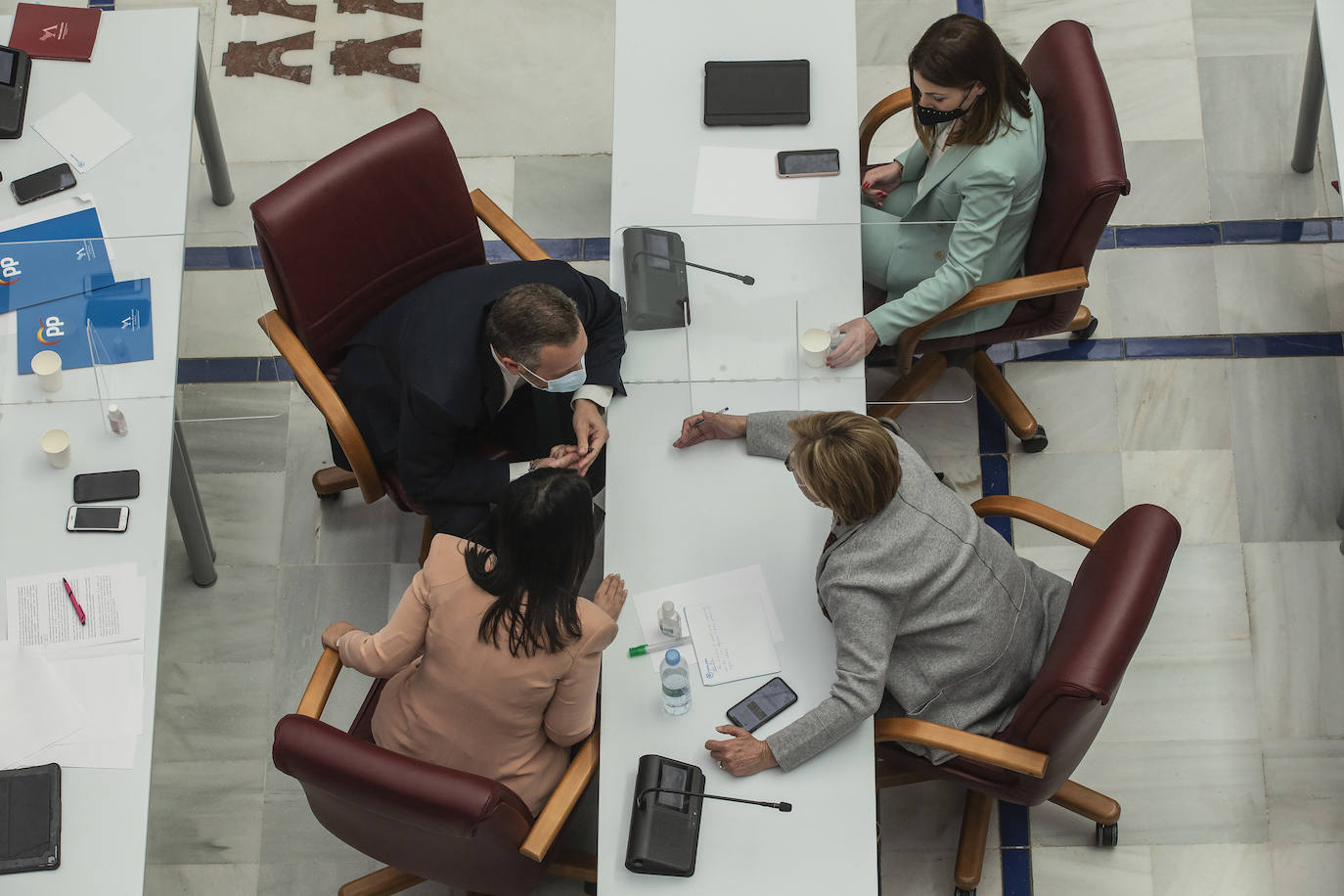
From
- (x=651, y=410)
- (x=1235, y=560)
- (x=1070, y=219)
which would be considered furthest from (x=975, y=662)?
(x=1235, y=560)

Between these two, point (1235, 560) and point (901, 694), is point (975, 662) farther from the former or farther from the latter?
point (1235, 560)

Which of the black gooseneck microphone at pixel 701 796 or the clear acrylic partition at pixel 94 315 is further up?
the clear acrylic partition at pixel 94 315

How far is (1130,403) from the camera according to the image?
3973 mm

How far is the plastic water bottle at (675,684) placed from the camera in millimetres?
2693

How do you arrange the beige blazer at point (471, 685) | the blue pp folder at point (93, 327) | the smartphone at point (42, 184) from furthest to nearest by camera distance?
the smartphone at point (42, 184)
the blue pp folder at point (93, 327)
the beige blazer at point (471, 685)

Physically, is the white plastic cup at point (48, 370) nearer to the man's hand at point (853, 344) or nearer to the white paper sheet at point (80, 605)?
the white paper sheet at point (80, 605)

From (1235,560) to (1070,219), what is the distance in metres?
1.26

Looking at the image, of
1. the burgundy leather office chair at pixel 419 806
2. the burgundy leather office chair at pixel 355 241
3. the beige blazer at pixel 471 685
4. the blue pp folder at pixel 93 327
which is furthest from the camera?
the blue pp folder at pixel 93 327

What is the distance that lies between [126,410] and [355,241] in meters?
0.68

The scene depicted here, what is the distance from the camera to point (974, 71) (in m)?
3.01

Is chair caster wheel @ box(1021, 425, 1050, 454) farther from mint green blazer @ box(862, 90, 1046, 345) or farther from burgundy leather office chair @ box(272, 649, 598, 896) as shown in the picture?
burgundy leather office chair @ box(272, 649, 598, 896)

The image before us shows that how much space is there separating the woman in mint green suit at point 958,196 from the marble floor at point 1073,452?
751 mm

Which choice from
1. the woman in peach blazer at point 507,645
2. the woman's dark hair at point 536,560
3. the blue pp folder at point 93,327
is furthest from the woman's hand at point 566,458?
the blue pp folder at point 93,327

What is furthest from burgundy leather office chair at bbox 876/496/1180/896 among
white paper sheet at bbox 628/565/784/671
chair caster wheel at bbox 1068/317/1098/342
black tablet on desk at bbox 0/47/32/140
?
black tablet on desk at bbox 0/47/32/140
